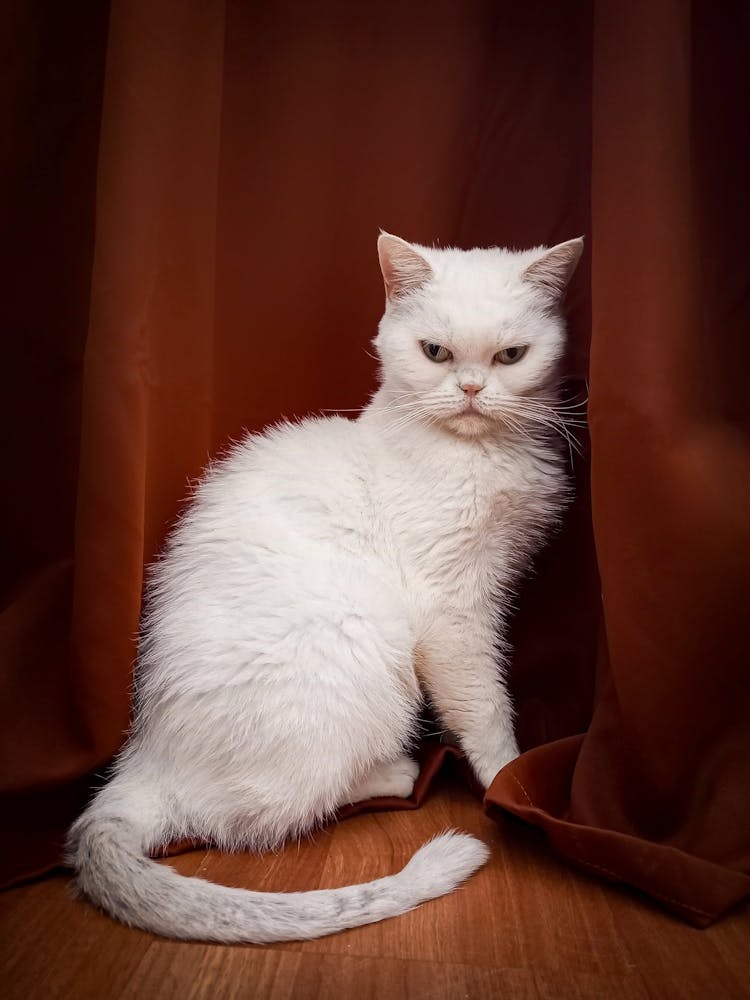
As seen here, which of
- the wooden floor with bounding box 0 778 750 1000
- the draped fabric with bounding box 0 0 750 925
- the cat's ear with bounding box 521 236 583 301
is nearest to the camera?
the wooden floor with bounding box 0 778 750 1000

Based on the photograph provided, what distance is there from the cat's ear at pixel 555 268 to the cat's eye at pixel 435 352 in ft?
0.57

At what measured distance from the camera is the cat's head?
1253 mm

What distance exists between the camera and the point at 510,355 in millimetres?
1287

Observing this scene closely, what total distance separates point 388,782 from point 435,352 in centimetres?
72

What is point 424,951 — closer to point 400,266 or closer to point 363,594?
point 363,594

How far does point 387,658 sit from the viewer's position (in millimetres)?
1212

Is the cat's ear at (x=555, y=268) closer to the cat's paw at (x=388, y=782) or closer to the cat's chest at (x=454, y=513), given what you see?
the cat's chest at (x=454, y=513)

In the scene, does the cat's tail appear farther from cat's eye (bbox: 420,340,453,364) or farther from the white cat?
cat's eye (bbox: 420,340,453,364)

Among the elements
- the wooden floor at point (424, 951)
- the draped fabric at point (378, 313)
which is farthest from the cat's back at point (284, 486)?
the wooden floor at point (424, 951)

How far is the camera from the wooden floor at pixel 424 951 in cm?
90

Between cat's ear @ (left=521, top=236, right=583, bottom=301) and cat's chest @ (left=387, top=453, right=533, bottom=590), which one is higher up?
cat's ear @ (left=521, top=236, right=583, bottom=301)

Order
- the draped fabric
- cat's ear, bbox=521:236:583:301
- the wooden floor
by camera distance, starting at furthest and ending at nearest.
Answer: cat's ear, bbox=521:236:583:301 < the draped fabric < the wooden floor

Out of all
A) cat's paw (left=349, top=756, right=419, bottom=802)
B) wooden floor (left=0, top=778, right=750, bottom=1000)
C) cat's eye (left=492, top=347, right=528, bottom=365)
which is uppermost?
cat's eye (left=492, top=347, right=528, bottom=365)

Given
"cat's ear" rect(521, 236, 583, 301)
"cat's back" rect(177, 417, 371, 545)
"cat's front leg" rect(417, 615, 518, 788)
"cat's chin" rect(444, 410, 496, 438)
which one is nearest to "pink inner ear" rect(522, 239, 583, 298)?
"cat's ear" rect(521, 236, 583, 301)
